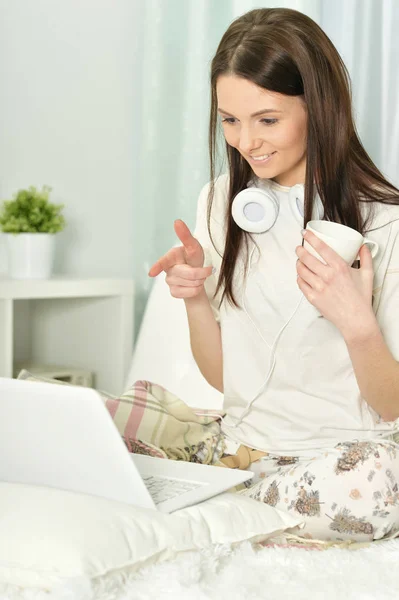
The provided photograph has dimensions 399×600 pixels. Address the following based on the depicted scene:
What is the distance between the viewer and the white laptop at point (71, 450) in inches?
37.6

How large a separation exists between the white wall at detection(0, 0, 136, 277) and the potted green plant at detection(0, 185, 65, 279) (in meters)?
0.26

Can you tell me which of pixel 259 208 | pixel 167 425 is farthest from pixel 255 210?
pixel 167 425

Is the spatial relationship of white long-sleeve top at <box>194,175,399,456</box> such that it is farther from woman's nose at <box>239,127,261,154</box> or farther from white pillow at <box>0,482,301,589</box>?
white pillow at <box>0,482,301,589</box>

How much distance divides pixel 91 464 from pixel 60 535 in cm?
12

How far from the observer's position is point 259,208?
4.57 ft

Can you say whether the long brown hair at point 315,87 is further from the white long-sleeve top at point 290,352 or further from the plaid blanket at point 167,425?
the plaid blanket at point 167,425

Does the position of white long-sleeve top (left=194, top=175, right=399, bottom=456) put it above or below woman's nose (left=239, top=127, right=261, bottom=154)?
below

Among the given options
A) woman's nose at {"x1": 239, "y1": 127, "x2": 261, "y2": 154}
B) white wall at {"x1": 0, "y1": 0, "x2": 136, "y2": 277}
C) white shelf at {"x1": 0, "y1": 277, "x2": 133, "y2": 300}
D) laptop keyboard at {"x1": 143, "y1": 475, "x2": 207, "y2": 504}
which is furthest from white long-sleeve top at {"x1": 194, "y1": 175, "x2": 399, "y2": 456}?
white wall at {"x1": 0, "y1": 0, "x2": 136, "y2": 277}

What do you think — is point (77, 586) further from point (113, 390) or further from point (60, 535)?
point (113, 390)

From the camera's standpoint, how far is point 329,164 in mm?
1362

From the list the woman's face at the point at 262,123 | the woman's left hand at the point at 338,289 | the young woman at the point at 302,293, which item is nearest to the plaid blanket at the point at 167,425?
the young woman at the point at 302,293

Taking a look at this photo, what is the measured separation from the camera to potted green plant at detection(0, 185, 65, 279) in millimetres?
2396

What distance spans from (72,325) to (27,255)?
15.1 inches

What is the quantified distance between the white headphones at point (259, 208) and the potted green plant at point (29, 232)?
3.67ft
